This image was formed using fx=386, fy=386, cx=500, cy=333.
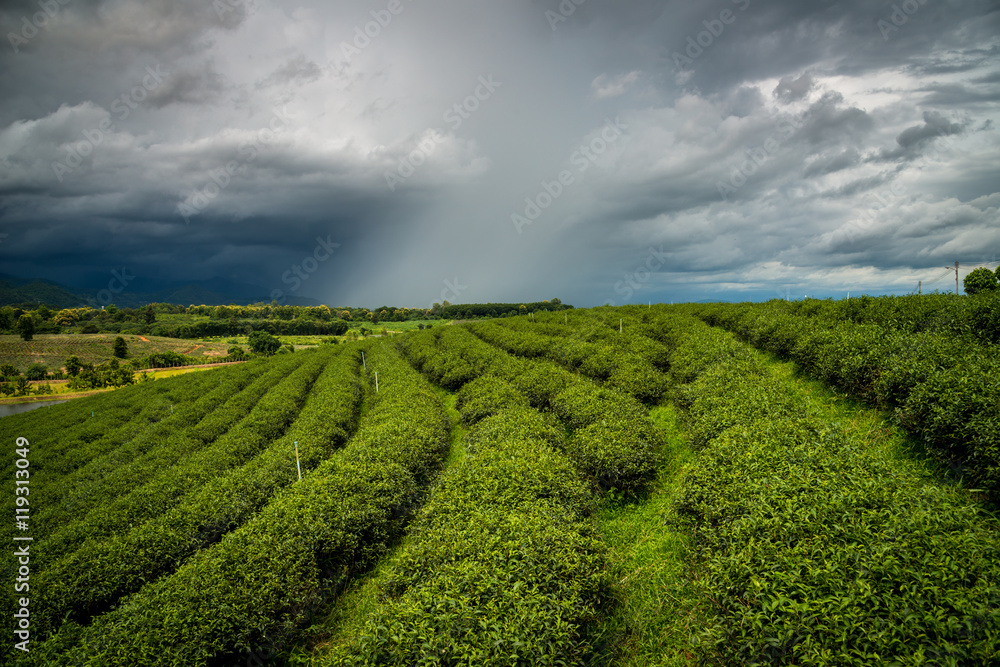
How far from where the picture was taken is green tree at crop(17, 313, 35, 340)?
254 feet

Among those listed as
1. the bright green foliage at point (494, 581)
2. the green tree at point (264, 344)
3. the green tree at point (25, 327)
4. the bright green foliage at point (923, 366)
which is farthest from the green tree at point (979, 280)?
the green tree at point (25, 327)

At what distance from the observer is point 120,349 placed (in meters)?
80.0

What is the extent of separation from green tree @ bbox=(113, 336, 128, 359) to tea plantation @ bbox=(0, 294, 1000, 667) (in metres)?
83.8

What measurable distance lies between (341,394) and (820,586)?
2393 centimetres

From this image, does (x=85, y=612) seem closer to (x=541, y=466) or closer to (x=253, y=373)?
(x=541, y=466)

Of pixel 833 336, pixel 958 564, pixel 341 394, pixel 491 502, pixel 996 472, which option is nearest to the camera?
pixel 958 564

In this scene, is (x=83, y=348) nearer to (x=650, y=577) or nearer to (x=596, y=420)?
(x=596, y=420)

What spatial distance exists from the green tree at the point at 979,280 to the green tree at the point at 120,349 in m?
122

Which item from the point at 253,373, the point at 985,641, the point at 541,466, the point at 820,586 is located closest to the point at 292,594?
the point at 541,466

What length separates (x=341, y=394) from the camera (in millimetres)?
24172

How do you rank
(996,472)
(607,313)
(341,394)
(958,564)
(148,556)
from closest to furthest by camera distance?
(958,564)
(996,472)
(148,556)
(341,394)
(607,313)

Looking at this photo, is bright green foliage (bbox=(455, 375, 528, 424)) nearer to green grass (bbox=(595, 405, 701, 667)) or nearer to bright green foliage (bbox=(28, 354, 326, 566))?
green grass (bbox=(595, 405, 701, 667))

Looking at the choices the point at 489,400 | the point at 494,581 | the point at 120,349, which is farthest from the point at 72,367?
the point at 494,581

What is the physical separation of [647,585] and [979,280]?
32985 millimetres
